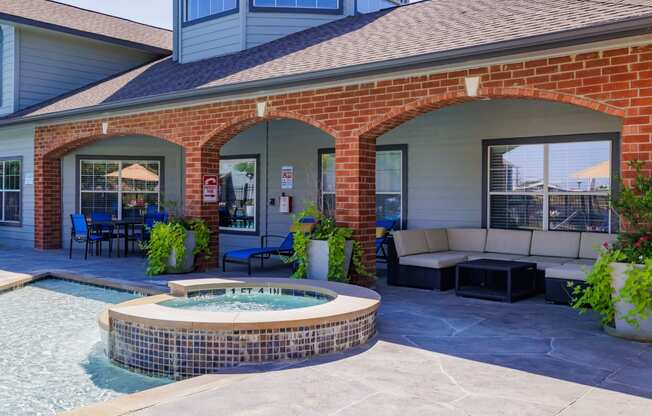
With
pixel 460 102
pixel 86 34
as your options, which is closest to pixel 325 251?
pixel 460 102

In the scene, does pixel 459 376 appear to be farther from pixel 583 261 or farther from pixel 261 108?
pixel 261 108

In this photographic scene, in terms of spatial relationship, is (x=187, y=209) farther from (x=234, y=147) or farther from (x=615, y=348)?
(x=615, y=348)

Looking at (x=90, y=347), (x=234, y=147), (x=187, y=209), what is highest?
(x=234, y=147)

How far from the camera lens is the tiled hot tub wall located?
14.6 feet

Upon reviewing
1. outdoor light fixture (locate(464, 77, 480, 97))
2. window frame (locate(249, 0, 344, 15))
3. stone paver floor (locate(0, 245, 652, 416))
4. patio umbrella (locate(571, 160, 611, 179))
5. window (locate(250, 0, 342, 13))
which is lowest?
stone paver floor (locate(0, 245, 652, 416))

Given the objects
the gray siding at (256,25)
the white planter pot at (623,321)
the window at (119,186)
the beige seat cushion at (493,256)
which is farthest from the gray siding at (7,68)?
the white planter pot at (623,321)

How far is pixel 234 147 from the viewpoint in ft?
41.3

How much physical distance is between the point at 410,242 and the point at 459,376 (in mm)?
4241

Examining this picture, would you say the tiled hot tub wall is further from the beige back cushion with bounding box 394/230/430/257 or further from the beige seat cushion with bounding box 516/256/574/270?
the beige seat cushion with bounding box 516/256/574/270

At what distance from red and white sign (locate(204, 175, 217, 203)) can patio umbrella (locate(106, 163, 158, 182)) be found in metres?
4.31

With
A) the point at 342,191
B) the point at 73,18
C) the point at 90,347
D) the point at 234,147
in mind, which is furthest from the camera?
the point at 73,18

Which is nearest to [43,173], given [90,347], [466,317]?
[90,347]

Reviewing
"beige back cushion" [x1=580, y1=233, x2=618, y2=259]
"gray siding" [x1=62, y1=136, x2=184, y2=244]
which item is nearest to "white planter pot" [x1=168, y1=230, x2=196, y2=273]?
"gray siding" [x1=62, y1=136, x2=184, y2=244]

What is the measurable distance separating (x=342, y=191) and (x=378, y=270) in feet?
8.51
